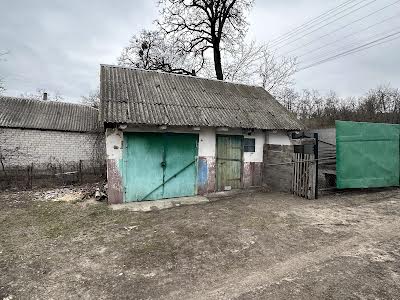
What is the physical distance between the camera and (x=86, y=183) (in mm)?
12062

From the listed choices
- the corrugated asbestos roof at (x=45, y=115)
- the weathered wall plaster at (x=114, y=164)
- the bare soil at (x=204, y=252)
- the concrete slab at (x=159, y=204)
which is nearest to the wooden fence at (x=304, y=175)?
the bare soil at (x=204, y=252)

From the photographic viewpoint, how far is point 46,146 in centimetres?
1591

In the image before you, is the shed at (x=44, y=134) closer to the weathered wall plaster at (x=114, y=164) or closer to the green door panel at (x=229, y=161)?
the weathered wall plaster at (x=114, y=164)

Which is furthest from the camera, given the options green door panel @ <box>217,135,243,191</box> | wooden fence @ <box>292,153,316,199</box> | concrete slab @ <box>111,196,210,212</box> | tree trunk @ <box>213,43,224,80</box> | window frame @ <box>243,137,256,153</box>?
tree trunk @ <box>213,43,224,80</box>

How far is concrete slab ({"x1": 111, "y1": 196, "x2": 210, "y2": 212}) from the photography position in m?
8.02

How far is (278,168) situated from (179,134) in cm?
394

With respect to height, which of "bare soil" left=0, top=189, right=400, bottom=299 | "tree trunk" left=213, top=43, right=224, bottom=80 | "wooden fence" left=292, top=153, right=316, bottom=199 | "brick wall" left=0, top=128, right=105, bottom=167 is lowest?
"bare soil" left=0, top=189, right=400, bottom=299

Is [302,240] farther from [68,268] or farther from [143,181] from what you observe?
[143,181]

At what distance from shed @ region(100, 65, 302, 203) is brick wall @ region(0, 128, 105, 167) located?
7998 mm

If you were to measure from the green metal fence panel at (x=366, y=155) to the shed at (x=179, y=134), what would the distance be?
1.98 meters

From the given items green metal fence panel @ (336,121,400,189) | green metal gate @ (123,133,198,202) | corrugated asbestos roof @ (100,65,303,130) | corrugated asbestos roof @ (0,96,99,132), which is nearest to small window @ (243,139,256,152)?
corrugated asbestos roof @ (100,65,303,130)

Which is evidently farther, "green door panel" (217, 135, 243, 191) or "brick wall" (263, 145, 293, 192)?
"green door panel" (217, 135, 243, 191)

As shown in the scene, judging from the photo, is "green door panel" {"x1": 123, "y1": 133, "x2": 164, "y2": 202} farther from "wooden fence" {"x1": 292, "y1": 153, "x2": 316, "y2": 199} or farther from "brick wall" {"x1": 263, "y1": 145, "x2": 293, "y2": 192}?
"wooden fence" {"x1": 292, "y1": 153, "x2": 316, "y2": 199}

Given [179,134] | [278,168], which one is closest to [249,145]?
[278,168]
